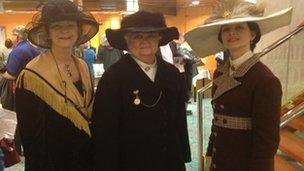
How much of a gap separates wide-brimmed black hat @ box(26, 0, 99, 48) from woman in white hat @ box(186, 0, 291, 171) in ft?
2.17

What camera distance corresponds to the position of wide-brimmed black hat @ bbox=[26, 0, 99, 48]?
2105 mm

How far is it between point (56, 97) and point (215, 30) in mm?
954

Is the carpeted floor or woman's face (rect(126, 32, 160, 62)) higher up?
woman's face (rect(126, 32, 160, 62))

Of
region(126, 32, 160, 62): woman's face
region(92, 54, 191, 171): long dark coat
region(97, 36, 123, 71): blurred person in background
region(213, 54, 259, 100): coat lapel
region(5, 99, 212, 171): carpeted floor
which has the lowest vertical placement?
region(5, 99, 212, 171): carpeted floor

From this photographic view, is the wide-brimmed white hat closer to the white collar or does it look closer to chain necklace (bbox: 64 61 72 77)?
the white collar

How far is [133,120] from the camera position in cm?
207

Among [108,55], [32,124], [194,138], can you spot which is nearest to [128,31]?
[32,124]

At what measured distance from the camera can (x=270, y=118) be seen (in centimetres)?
182

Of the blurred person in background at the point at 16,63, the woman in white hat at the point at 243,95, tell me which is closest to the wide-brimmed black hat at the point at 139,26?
the woman in white hat at the point at 243,95

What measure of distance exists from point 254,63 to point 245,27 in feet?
0.66

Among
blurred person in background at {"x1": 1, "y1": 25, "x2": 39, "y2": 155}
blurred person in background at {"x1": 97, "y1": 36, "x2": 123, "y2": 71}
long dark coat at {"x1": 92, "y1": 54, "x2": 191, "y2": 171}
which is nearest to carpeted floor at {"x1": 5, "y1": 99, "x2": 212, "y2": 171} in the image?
blurred person in background at {"x1": 1, "y1": 25, "x2": 39, "y2": 155}

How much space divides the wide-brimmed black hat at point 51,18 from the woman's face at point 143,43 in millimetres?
325

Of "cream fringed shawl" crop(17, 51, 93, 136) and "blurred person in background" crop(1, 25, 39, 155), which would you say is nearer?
"cream fringed shawl" crop(17, 51, 93, 136)

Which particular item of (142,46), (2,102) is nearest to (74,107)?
(142,46)
